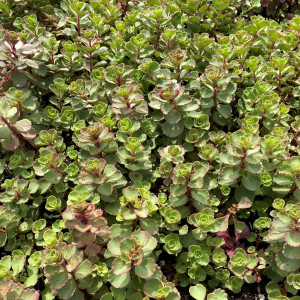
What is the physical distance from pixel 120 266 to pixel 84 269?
20 cm

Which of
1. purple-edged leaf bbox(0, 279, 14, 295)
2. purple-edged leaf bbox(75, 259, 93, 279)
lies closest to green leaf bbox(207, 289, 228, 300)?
purple-edged leaf bbox(75, 259, 93, 279)

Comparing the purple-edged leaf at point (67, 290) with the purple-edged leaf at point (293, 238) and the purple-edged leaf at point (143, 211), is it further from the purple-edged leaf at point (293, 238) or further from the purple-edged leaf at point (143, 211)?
the purple-edged leaf at point (293, 238)

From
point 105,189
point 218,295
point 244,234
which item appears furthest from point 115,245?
point 244,234

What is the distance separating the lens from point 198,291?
212 cm

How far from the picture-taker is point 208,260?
2.20 meters

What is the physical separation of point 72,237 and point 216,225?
84cm

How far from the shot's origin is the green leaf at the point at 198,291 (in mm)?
2094

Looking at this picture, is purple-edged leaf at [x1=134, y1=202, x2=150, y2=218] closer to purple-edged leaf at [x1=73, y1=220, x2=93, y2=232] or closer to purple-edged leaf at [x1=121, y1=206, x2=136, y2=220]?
purple-edged leaf at [x1=121, y1=206, x2=136, y2=220]

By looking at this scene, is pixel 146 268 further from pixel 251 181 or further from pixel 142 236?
pixel 251 181

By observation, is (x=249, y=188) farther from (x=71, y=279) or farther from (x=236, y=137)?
(x=71, y=279)

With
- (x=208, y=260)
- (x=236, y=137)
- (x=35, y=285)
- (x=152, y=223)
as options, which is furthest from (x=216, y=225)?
(x=35, y=285)

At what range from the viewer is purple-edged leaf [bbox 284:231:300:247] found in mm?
1955

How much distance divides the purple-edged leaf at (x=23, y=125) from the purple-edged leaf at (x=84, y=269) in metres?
0.97

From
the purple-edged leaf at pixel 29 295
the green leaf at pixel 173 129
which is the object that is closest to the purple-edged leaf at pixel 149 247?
the purple-edged leaf at pixel 29 295
